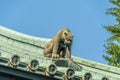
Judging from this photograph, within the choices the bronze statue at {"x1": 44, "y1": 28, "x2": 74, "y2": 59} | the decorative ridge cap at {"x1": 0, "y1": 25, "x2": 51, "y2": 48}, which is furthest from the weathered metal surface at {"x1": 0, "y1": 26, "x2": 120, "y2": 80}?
the bronze statue at {"x1": 44, "y1": 28, "x2": 74, "y2": 59}

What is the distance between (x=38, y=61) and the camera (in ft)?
101

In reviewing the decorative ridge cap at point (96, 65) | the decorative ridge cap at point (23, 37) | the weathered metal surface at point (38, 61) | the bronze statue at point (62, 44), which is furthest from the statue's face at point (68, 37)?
the decorative ridge cap at point (96, 65)

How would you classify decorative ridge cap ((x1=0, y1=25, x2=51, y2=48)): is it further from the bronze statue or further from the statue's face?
the statue's face

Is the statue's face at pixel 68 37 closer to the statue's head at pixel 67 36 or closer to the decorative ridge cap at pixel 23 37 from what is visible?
the statue's head at pixel 67 36

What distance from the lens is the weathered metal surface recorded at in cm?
2855

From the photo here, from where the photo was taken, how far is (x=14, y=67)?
92.2ft

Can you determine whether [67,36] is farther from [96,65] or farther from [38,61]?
[96,65]

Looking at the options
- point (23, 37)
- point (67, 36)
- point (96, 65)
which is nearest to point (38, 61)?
point (67, 36)

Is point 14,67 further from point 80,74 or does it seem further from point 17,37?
point 17,37

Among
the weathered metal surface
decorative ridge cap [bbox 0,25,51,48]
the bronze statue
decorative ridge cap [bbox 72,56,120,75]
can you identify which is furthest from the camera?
decorative ridge cap [bbox 72,56,120,75]

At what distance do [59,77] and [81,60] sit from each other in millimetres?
8925

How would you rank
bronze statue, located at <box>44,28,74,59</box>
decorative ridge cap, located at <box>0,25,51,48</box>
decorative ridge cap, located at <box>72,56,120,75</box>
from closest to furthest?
1. bronze statue, located at <box>44,28,74,59</box>
2. decorative ridge cap, located at <box>0,25,51,48</box>
3. decorative ridge cap, located at <box>72,56,120,75</box>

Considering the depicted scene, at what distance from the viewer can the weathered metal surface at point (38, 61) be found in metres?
28.5

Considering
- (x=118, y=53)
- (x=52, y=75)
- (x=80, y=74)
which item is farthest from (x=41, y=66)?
(x=118, y=53)
